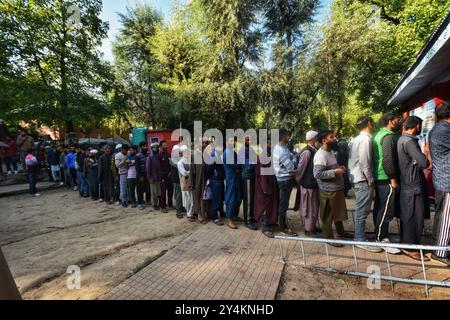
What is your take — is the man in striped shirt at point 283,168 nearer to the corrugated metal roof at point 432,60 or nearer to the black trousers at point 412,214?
the black trousers at point 412,214

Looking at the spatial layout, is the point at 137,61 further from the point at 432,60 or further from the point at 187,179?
the point at 432,60

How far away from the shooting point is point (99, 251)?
4.61 m

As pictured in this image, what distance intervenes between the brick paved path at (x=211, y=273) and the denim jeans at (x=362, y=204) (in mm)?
1359

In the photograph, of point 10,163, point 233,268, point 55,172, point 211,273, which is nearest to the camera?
point 211,273

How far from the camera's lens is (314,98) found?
18219 mm

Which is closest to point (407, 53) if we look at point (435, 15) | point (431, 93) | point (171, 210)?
point (435, 15)

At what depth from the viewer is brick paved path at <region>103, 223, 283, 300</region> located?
10.3ft

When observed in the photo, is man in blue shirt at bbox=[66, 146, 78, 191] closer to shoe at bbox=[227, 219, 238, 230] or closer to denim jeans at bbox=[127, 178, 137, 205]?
denim jeans at bbox=[127, 178, 137, 205]

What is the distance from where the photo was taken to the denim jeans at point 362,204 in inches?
167

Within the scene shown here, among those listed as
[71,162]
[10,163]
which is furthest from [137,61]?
[71,162]

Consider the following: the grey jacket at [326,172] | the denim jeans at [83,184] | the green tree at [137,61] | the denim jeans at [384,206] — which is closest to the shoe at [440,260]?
the denim jeans at [384,206]

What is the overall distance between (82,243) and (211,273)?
9.54ft

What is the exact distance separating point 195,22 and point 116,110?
28.4ft

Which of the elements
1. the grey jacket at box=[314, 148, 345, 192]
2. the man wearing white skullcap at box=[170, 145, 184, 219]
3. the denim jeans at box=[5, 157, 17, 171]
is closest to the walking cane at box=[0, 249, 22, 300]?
the grey jacket at box=[314, 148, 345, 192]
